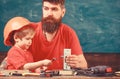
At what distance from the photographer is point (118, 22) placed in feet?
8.66

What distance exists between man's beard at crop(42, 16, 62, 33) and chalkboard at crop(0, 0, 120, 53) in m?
0.07

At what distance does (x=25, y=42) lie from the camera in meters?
2.65

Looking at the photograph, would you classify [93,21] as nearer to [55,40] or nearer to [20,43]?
[55,40]

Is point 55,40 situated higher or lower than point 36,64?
higher

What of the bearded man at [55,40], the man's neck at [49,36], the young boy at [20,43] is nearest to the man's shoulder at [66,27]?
the bearded man at [55,40]

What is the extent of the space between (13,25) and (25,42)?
220mm

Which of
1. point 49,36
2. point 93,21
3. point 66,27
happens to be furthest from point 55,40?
Result: point 93,21

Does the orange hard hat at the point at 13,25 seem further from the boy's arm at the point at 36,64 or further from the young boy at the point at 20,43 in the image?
the boy's arm at the point at 36,64

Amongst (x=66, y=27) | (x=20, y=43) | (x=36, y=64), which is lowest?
(x=36, y=64)

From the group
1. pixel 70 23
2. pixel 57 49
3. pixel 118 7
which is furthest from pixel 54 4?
pixel 118 7

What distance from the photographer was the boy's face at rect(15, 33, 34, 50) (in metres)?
2.65

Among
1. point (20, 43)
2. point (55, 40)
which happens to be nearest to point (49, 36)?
point (55, 40)

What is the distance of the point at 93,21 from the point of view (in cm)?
265

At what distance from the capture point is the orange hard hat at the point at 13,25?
8.61 ft
